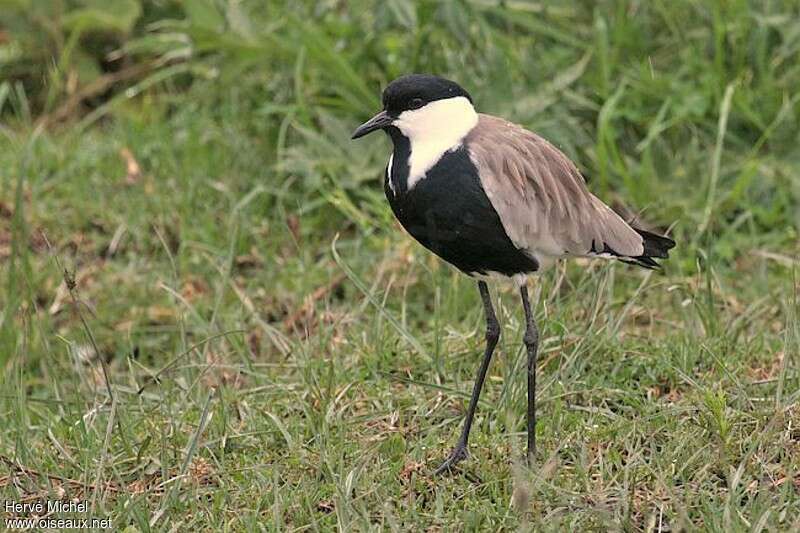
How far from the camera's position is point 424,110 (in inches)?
139

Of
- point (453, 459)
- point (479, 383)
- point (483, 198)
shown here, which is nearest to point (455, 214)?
point (483, 198)

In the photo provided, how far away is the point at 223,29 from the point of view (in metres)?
5.83

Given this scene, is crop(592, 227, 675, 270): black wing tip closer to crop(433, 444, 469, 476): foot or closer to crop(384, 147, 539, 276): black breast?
crop(384, 147, 539, 276): black breast

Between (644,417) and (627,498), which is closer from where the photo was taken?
(627,498)

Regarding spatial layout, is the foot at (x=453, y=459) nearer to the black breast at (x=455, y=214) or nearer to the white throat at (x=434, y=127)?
the black breast at (x=455, y=214)

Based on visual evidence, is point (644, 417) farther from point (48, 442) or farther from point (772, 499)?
point (48, 442)

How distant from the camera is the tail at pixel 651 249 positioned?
3822 mm

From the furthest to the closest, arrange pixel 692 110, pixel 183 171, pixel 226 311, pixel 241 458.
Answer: pixel 183 171
pixel 692 110
pixel 226 311
pixel 241 458

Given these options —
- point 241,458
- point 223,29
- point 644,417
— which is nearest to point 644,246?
point 644,417

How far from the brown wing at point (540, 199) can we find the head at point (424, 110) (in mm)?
59

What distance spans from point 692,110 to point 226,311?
2.11 meters

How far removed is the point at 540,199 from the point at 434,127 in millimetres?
348

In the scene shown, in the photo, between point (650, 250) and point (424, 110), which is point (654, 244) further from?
point (424, 110)

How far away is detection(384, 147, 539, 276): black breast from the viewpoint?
134 inches
